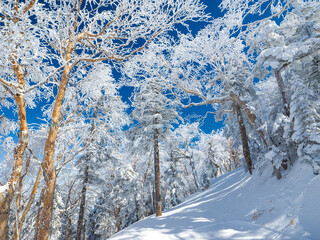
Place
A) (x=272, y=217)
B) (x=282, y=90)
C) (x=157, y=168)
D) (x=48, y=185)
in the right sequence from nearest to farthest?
(x=48, y=185), (x=272, y=217), (x=282, y=90), (x=157, y=168)

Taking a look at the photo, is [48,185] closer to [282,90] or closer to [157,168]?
[157,168]

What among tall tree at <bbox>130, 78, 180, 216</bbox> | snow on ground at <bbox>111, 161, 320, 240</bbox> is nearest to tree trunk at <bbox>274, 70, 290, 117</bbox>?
snow on ground at <bbox>111, 161, 320, 240</bbox>

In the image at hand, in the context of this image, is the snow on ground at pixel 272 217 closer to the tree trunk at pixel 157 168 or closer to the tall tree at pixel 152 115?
the tree trunk at pixel 157 168

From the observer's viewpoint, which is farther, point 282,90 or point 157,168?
point 157,168

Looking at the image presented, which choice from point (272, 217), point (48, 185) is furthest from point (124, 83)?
point (272, 217)

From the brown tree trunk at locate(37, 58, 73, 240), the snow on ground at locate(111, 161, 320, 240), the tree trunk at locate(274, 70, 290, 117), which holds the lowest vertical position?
the snow on ground at locate(111, 161, 320, 240)

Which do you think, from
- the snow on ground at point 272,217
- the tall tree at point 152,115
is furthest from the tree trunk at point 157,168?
the snow on ground at point 272,217

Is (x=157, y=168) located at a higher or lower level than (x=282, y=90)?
lower

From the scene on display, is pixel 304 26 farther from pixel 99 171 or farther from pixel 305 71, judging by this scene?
pixel 99 171

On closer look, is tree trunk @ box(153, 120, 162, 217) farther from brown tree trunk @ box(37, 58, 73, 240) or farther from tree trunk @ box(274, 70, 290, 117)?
brown tree trunk @ box(37, 58, 73, 240)

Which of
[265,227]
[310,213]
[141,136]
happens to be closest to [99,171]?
[141,136]

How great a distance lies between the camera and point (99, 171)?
15.1m

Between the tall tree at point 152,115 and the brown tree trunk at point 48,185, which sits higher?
the tall tree at point 152,115

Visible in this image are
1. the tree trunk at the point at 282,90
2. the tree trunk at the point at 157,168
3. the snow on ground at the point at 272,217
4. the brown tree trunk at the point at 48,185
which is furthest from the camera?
the tree trunk at the point at 157,168
